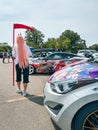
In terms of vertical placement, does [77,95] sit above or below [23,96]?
above

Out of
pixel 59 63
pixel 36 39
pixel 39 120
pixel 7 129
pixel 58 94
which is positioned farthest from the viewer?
pixel 36 39

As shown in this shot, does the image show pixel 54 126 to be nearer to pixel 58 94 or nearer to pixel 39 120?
pixel 39 120

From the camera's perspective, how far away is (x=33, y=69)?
1293 cm

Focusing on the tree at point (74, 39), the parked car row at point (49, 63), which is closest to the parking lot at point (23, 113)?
the parked car row at point (49, 63)

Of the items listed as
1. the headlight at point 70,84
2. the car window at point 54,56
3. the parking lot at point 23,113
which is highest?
the headlight at point 70,84

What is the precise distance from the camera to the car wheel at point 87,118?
373 cm

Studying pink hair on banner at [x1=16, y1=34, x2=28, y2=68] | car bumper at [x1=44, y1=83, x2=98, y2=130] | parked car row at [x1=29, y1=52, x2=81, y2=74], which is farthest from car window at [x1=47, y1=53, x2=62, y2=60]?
car bumper at [x1=44, y1=83, x2=98, y2=130]

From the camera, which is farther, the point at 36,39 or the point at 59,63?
the point at 36,39

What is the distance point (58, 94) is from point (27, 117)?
1.46 m

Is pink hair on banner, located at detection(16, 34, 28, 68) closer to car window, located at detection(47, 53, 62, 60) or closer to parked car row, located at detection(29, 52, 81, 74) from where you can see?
parked car row, located at detection(29, 52, 81, 74)

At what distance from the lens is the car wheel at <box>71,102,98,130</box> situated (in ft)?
12.2

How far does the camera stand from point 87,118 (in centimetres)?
375

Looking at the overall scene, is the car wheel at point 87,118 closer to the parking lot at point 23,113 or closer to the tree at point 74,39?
the parking lot at point 23,113

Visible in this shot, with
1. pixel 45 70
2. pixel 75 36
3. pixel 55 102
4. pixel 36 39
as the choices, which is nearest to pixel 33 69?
pixel 45 70
